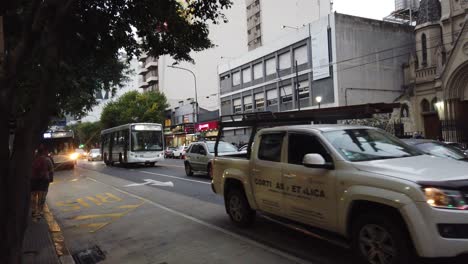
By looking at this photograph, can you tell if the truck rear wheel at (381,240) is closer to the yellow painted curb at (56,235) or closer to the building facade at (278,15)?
the yellow painted curb at (56,235)

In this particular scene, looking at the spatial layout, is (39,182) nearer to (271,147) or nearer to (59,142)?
(271,147)

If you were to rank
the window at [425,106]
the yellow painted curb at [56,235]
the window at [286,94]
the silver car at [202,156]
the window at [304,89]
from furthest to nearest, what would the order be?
the window at [286,94] < the window at [304,89] < the window at [425,106] < the silver car at [202,156] < the yellow painted curb at [56,235]

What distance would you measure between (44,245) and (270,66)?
3785 centimetres

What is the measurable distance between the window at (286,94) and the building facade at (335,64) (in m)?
0.09

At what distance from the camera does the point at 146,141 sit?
28531 millimetres

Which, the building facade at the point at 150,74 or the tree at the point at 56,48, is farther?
the building facade at the point at 150,74

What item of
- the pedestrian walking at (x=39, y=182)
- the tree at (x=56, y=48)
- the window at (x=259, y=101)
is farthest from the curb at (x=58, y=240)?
the window at (x=259, y=101)

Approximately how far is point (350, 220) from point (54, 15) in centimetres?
435

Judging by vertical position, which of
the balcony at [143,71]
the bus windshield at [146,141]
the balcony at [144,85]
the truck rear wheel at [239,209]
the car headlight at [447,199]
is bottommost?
the truck rear wheel at [239,209]

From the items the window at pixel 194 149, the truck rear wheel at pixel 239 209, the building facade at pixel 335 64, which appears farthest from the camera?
the building facade at pixel 335 64

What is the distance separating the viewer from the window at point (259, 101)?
146 ft

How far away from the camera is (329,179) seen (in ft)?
18.7

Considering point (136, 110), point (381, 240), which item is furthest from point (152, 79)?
point (381, 240)

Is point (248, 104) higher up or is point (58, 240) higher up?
point (248, 104)
